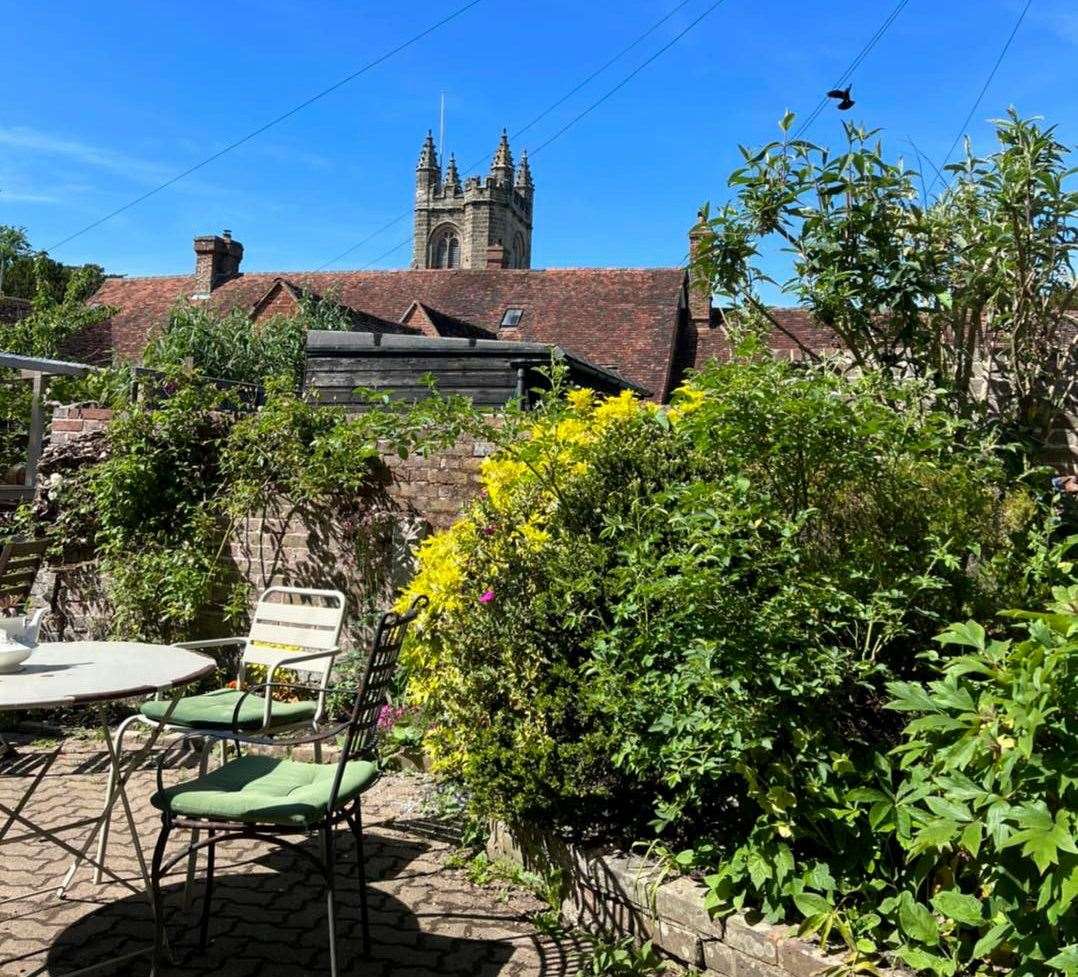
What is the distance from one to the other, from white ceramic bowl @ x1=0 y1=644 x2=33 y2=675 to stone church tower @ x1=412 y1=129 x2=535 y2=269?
5797 cm

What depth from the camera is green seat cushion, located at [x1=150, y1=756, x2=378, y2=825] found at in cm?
286

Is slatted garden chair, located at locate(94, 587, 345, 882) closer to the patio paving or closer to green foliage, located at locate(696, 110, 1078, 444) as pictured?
the patio paving

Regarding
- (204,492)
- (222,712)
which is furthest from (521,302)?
(222,712)

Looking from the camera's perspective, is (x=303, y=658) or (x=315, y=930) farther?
(x=303, y=658)

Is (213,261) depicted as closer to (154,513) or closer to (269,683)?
(154,513)

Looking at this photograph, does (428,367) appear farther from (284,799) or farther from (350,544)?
(284,799)

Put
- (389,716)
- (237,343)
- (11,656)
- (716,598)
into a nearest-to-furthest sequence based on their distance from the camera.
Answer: (716,598), (11,656), (389,716), (237,343)

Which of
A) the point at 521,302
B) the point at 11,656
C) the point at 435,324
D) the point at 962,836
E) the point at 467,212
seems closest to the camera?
the point at 962,836

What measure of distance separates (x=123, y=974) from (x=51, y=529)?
4.22m

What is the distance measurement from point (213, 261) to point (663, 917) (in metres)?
25.5

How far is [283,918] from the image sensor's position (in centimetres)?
345

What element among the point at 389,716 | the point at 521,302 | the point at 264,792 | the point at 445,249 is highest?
the point at 445,249

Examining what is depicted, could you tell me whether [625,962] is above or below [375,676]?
below

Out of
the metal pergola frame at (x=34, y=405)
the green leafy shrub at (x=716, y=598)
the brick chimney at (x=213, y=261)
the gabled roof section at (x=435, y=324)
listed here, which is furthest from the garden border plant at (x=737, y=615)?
the brick chimney at (x=213, y=261)
